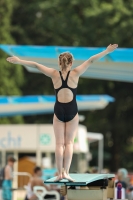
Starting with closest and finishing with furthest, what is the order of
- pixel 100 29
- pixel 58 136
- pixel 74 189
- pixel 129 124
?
pixel 58 136 < pixel 74 189 < pixel 100 29 < pixel 129 124

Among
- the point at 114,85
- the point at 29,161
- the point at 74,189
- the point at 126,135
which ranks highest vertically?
the point at 114,85

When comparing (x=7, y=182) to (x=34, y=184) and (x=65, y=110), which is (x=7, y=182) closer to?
(x=34, y=184)

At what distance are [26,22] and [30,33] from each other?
44.9 inches

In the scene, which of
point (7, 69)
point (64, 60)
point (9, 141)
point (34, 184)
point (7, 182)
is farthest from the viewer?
point (7, 69)

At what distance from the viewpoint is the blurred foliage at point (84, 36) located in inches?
1951

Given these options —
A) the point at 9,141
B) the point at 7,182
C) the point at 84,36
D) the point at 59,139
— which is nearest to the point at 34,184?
the point at 7,182

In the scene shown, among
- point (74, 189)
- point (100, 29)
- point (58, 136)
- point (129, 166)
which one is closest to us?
point (58, 136)

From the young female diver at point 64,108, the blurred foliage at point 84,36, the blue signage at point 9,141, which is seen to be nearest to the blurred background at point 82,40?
the blurred foliage at point 84,36

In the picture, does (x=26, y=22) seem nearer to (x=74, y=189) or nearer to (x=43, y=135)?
(x=43, y=135)

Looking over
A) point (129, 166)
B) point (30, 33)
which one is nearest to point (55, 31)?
point (30, 33)

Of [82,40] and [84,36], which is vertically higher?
[84,36]

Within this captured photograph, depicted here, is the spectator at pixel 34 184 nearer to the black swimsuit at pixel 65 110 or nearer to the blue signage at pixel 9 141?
the black swimsuit at pixel 65 110

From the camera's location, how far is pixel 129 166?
59.8m

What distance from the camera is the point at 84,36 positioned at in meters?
52.1
